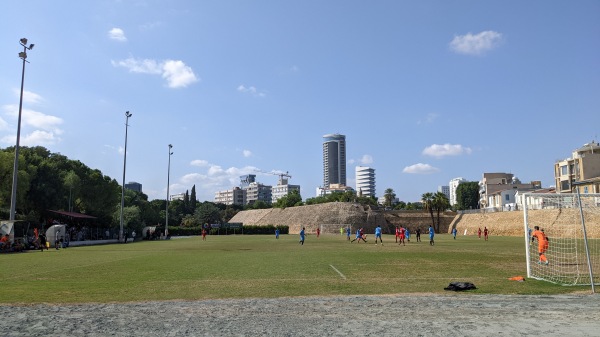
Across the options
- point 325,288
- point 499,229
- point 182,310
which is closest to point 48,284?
point 182,310

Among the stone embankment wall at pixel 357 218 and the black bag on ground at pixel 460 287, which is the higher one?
the stone embankment wall at pixel 357 218

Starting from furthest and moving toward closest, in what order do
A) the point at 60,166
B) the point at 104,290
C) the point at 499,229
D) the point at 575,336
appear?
the point at 499,229, the point at 60,166, the point at 104,290, the point at 575,336

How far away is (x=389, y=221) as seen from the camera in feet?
393

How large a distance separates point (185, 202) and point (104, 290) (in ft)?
499

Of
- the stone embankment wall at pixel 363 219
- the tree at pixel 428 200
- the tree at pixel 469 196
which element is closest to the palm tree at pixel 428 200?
the tree at pixel 428 200

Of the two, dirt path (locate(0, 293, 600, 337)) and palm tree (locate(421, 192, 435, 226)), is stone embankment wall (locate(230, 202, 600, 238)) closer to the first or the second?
palm tree (locate(421, 192, 435, 226))

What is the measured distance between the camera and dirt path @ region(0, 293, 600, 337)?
26.1 feet

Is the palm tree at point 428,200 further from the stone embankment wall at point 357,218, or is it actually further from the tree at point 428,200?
the stone embankment wall at point 357,218

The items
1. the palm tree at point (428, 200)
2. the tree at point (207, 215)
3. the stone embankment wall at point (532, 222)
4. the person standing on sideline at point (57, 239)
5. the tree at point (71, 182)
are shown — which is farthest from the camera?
the tree at point (207, 215)

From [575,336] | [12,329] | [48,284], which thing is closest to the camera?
[575,336]

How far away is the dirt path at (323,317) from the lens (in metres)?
7.96

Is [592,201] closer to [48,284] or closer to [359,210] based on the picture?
[48,284]

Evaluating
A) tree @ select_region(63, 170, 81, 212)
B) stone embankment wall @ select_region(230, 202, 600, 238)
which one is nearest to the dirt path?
tree @ select_region(63, 170, 81, 212)

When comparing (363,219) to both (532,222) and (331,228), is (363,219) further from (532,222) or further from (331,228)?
(532,222)
